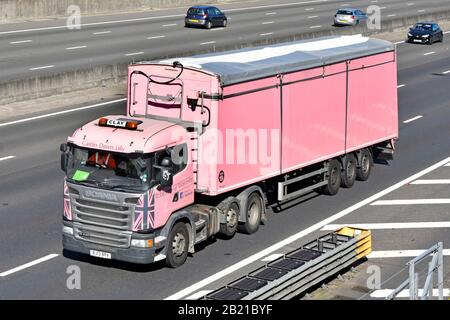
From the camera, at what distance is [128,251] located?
19.9 meters

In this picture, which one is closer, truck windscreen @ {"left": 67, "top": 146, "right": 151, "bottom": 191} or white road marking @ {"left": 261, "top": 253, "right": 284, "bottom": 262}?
truck windscreen @ {"left": 67, "top": 146, "right": 151, "bottom": 191}

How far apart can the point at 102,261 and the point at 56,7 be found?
47.8 meters

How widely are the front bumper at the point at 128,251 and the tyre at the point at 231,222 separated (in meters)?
2.53

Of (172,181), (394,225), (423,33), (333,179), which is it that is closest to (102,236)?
(172,181)

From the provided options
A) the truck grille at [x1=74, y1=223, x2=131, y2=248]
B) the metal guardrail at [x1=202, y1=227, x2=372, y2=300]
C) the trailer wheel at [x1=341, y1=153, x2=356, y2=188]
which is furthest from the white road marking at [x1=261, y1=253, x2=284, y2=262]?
the trailer wheel at [x1=341, y1=153, x2=356, y2=188]

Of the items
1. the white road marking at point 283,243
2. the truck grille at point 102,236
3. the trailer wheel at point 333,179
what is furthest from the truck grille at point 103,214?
the trailer wheel at point 333,179

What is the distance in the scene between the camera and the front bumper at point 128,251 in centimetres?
1978

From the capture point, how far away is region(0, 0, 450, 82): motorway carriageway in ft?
160

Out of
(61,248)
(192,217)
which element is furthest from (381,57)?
(61,248)

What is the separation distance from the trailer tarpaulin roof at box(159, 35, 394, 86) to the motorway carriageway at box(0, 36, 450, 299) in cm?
389

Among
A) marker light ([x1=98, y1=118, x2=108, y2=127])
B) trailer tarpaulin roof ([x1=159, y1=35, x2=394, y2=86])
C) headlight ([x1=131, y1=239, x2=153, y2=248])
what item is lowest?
headlight ([x1=131, y1=239, x2=153, y2=248])

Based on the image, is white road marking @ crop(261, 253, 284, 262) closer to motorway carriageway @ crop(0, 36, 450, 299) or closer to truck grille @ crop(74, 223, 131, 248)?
motorway carriageway @ crop(0, 36, 450, 299)

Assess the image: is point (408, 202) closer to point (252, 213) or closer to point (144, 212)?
point (252, 213)
